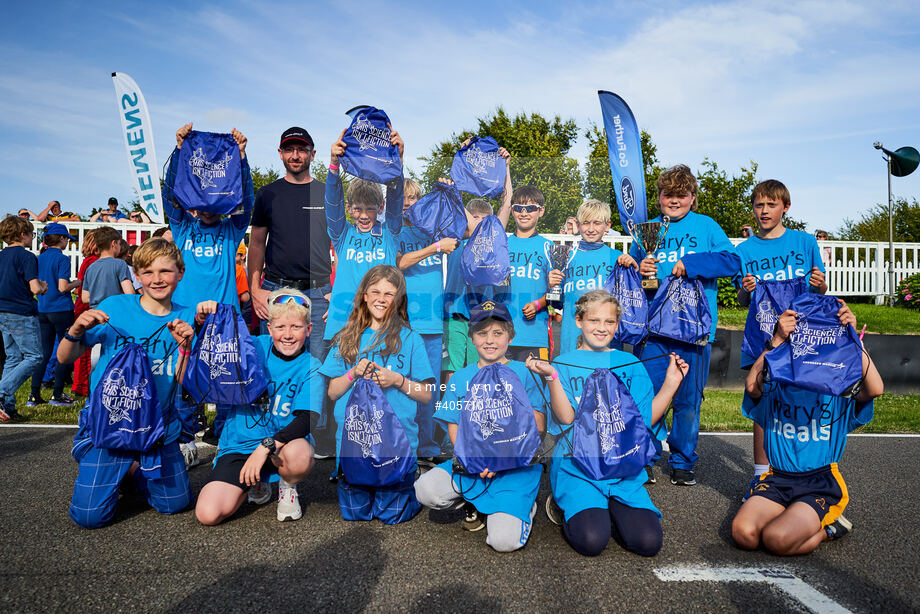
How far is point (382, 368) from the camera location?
11.2ft

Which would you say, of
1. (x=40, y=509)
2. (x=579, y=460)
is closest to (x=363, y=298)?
(x=579, y=460)

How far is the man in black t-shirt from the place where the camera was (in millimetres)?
4410

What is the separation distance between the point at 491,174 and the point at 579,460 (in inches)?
77.0

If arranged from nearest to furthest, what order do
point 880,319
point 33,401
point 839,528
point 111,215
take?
point 839,528, point 33,401, point 880,319, point 111,215

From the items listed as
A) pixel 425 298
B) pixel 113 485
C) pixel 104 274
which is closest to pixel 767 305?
pixel 425 298

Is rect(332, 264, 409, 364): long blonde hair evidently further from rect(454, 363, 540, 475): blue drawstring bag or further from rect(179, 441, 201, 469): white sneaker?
rect(179, 441, 201, 469): white sneaker

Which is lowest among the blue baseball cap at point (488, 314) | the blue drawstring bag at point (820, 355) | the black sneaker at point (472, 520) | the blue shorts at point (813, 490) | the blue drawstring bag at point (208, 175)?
the black sneaker at point (472, 520)

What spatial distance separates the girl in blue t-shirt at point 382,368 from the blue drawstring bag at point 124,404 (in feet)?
3.19

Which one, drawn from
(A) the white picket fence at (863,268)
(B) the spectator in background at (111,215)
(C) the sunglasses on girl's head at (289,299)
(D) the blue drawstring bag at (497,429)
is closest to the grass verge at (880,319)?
(A) the white picket fence at (863,268)

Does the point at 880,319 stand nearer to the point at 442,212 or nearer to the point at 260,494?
the point at 442,212

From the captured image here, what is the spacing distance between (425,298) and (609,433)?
1.68 metres

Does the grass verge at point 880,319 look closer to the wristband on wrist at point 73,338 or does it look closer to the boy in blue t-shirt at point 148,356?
the boy in blue t-shirt at point 148,356

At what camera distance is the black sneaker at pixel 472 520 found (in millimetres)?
3273

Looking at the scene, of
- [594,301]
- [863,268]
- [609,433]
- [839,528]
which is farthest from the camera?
[863,268]
